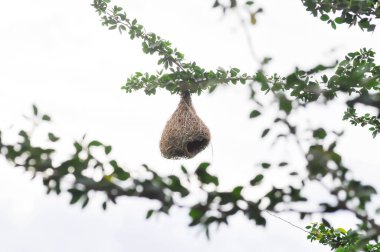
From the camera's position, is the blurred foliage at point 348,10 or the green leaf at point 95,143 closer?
the green leaf at point 95,143

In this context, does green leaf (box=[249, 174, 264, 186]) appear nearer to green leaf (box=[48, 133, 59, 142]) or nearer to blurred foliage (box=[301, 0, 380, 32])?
green leaf (box=[48, 133, 59, 142])

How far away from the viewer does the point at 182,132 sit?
15.9 ft

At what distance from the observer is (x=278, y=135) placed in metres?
1.40

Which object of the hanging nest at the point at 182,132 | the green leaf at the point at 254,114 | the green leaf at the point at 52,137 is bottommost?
the green leaf at the point at 52,137

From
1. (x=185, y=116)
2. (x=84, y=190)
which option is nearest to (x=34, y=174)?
(x=84, y=190)

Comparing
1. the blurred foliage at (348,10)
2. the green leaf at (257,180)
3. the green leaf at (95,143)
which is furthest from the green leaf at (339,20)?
the green leaf at (95,143)

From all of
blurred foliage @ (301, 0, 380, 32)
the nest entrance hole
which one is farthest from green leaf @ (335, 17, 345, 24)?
the nest entrance hole

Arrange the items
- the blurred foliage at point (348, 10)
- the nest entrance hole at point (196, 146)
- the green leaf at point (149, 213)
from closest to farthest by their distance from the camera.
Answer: the green leaf at point (149, 213) → the blurred foliage at point (348, 10) → the nest entrance hole at point (196, 146)

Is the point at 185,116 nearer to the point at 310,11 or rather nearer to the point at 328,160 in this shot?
the point at 310,11

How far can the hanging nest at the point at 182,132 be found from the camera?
4.86 meters

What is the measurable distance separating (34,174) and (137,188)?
28cm

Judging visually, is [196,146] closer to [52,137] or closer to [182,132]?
[182,132]

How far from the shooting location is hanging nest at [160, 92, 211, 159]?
4863mm

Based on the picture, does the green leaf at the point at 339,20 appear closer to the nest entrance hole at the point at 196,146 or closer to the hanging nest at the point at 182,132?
the hanging nest at the point at 182,132
